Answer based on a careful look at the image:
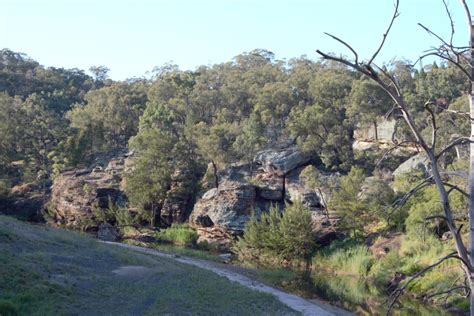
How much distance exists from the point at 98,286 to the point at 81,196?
3541 cm

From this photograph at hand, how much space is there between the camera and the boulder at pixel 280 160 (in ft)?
164

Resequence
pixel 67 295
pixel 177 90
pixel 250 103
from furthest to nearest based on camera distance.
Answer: pixel 177 90 → pixel 250 103 → pixel 67 295

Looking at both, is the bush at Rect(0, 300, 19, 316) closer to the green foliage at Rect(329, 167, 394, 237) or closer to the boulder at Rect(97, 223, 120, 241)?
the green foliage at Rect(329, 167, 394, 237)

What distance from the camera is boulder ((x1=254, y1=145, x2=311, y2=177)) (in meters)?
50.1

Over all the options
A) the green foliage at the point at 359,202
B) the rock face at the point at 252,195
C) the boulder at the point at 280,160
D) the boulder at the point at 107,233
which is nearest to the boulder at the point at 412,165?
the green foliage at the point at 359,202

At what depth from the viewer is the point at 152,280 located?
74.9 feet

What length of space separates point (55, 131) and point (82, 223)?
604 inches

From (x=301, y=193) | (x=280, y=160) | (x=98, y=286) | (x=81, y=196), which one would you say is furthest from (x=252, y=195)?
(x=98, y=286)

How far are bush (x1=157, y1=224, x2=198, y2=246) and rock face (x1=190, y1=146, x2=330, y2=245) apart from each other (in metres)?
0.74

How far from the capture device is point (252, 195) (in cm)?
4675

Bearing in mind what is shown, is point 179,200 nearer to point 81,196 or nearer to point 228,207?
point 228,207

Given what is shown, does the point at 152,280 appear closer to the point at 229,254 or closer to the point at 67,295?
the point at 67,295

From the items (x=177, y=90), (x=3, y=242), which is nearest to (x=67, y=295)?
(x=3, y=242)


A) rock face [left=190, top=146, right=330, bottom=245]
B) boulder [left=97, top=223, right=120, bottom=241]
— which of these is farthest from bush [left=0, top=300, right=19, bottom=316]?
boulder [left=97, top=223, right=120, bottom=241]
